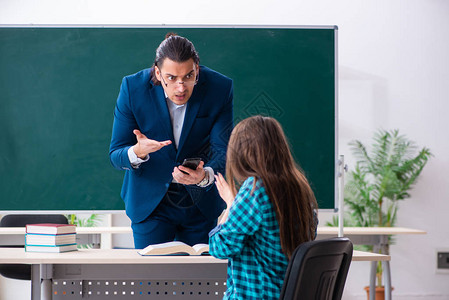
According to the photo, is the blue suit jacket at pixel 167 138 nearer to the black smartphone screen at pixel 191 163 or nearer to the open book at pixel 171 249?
the black smartphone screen at pixel 191 163

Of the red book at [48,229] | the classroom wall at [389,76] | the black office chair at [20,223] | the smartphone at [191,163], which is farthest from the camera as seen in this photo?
the classroom wall at [389,76]

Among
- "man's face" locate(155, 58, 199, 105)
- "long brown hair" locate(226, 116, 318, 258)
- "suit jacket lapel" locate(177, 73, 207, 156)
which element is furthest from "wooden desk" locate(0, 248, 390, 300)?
"man's face" locate(155, 58, 199, 105)

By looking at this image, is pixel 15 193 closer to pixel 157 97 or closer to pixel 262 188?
pixel 157 97

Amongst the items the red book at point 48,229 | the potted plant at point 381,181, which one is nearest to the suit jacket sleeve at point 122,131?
the red book at point 48,229

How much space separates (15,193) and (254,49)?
175 centimetres

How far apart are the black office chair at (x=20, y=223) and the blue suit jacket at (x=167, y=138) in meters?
1.40

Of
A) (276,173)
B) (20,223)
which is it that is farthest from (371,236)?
(276,173)

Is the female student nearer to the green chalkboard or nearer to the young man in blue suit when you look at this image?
the young man in blue suit

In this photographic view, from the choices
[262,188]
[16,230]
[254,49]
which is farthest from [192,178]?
[16,230]

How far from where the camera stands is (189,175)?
3.04 m

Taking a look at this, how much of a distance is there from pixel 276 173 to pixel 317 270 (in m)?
0.35

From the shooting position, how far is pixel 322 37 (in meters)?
3.52

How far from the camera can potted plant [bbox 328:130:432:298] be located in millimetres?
5270

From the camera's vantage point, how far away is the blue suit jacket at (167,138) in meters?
3.05
